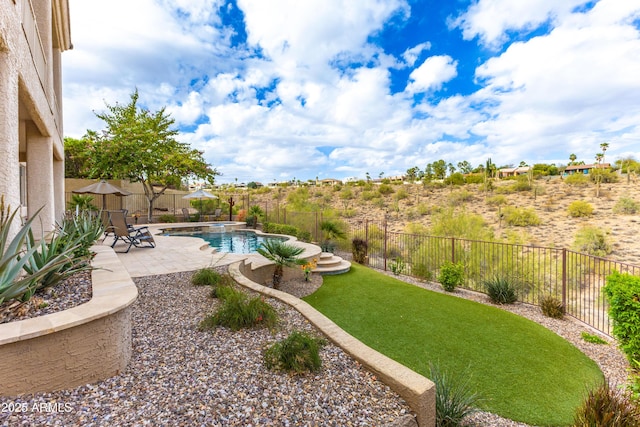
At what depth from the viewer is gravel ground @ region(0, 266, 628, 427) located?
204 cm

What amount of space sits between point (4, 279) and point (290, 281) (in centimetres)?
576

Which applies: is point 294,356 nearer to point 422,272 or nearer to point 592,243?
point 422,272

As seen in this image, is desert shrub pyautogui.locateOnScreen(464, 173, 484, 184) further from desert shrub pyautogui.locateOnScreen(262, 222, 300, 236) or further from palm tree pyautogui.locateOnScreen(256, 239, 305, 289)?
palm tree pyautogui.locateOnScreen(256, 239, 305, 289)

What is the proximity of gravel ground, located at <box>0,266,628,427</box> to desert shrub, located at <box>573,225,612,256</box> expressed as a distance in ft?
44.5

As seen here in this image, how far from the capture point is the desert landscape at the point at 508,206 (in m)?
14.6

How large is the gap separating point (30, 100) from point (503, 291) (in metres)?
10.6

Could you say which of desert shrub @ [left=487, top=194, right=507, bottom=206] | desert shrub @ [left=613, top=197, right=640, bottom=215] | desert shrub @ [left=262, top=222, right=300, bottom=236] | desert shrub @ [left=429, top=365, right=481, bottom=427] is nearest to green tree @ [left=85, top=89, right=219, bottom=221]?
desert shrub @ [left=262, top=222, right=300, bottom=236]

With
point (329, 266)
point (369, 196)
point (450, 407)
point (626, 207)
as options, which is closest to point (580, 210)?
point (626, 207)

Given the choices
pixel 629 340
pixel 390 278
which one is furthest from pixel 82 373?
pixel 390 278

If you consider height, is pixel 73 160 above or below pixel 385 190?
above

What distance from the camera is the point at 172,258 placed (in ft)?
25.4

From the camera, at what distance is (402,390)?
2461 millimetres

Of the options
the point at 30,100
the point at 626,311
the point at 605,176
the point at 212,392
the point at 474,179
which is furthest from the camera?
the point at 474,179

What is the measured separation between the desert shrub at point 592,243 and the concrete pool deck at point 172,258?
1222 centimetres
